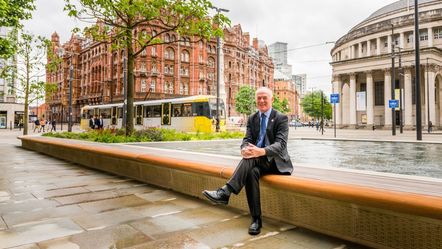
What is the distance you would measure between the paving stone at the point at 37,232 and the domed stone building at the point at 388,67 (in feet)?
157

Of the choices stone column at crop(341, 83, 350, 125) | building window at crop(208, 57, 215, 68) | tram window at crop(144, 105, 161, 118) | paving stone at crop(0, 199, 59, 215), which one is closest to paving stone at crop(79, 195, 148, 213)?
paving stone at crop(0, 199, 59, 215)

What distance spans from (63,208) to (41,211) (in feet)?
0.99

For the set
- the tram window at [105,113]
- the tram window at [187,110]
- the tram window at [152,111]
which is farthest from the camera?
the tram window at [105,113]

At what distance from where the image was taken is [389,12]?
61250 mm

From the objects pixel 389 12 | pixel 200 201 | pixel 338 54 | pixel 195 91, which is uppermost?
pixel 389 12

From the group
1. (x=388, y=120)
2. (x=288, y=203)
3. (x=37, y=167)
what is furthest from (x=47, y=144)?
(x=388, y=120)

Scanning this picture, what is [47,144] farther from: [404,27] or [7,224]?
[404,27]

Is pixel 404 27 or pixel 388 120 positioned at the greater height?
pixel 404 27

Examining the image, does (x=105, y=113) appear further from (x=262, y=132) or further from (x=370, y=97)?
(x=370, y=97)

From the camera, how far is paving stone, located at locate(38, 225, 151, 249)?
3.37m

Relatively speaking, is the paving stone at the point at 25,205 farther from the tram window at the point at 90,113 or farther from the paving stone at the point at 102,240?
the tram window at the point at 90,113

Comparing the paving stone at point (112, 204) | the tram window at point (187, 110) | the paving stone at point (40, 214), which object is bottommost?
the paving stone at point (112, 204)

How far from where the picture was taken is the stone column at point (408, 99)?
4784 cm

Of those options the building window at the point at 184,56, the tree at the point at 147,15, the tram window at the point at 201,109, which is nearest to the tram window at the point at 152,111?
the tram window at the point at 201,109
